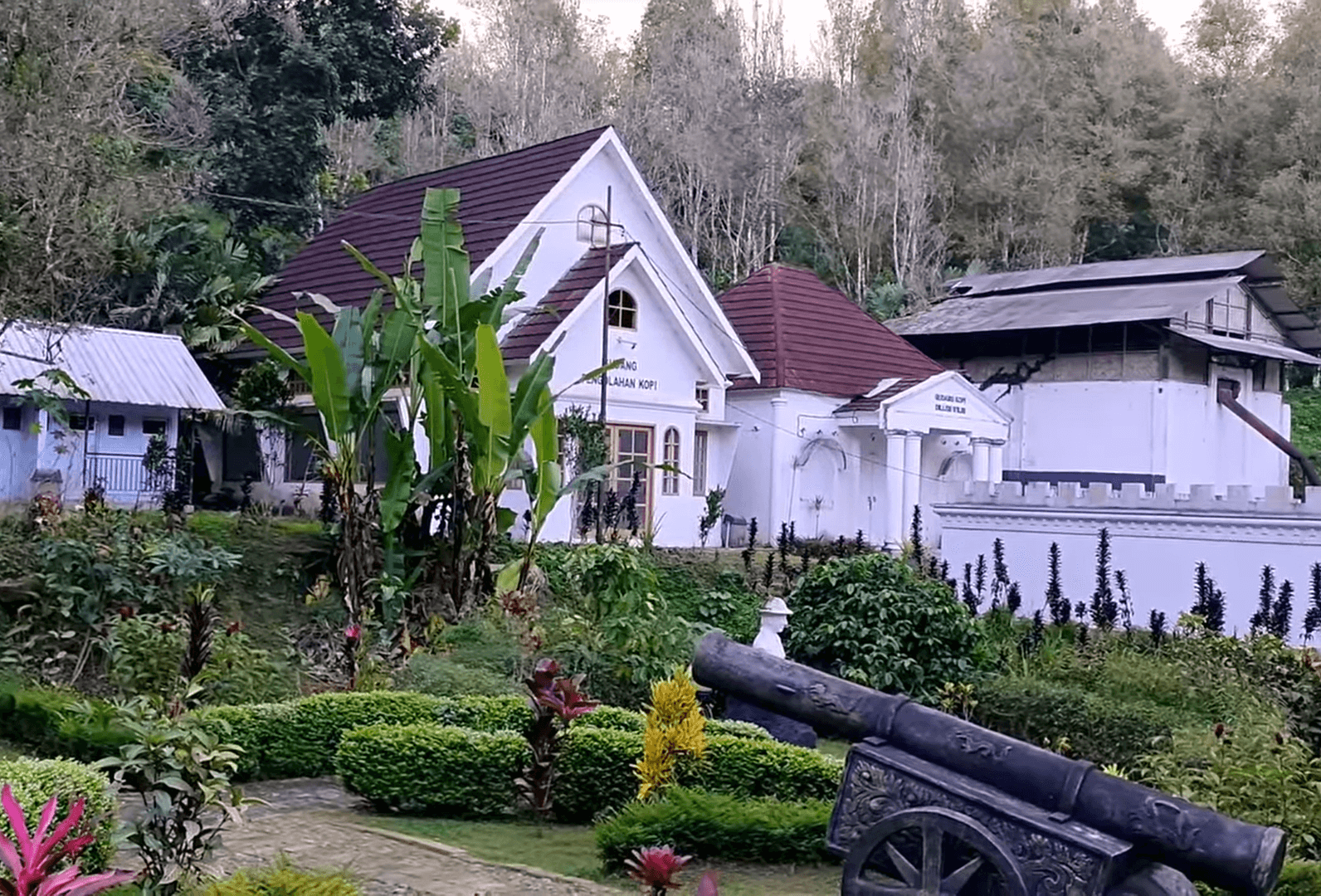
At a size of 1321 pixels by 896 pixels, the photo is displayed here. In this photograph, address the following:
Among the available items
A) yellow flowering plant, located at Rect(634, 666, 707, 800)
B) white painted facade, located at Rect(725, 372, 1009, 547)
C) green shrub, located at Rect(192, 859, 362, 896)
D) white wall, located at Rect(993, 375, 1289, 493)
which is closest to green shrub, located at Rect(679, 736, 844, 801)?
yellow flowering plant, located at Rect(634, 666, 707, 800)

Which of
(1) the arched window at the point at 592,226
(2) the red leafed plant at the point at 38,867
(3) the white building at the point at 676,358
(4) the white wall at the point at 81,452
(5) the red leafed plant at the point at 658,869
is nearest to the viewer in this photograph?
(2) the red leafed plant at the point at 38,867

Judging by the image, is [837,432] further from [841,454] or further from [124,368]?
[124,368]

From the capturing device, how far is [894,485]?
2370 centimetres

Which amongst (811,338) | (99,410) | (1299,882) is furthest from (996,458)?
(1299,882)

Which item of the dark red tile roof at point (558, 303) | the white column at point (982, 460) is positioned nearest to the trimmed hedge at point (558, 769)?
the dark red tile roof at point (558, 303)

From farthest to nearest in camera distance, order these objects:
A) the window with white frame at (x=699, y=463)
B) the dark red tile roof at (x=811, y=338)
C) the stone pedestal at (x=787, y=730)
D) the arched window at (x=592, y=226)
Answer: the dark red tile roof at (x=811, y=338) < the window with white frame at (x=699, y=463) < the arched window at (x=592, y=226) < the stone pedestal at (x=787, y=730)

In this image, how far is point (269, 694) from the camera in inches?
451

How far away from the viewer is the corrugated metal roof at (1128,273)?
1222 inches

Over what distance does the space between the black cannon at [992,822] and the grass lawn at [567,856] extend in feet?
4.62

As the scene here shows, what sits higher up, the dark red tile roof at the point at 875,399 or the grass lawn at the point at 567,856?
the dark red tile roof at the point at 875,399

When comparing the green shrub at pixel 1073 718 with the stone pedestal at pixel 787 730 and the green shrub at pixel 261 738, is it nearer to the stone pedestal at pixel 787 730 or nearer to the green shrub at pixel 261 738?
the stone pedestal at pixel 787 730

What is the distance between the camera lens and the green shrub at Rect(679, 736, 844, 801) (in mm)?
8398

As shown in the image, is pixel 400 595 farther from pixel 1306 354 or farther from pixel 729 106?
pixel 729 106

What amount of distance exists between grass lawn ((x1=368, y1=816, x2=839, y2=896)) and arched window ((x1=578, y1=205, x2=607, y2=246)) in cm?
1444
